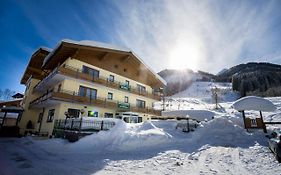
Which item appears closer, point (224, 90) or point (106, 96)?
point (106, 96)

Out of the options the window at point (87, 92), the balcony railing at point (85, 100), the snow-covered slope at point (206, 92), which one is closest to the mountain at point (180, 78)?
the snow-covered slope at point (206, 92)

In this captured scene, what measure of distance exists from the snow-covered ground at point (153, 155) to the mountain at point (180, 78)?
9156 centimetres

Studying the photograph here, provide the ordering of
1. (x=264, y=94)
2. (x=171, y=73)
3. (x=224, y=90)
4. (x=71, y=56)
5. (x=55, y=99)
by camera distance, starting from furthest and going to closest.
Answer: (x=171, y=73) < (x=224, y=90) < (x=264, y=94) < (x=71, y=56) < (x=55, y=99)

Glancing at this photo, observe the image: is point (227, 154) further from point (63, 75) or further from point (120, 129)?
point (63, 75)

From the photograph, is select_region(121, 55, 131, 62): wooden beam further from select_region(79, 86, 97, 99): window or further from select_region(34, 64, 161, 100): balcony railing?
select_region(79, 86, 97, 99): window

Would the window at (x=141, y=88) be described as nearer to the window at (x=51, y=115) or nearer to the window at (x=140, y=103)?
the window at (x=140, y=103)

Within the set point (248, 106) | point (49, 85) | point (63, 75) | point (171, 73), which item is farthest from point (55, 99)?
point (171, 73)

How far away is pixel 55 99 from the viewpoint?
19.4m

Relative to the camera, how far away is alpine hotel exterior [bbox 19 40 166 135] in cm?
2108

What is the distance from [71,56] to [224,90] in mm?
75533

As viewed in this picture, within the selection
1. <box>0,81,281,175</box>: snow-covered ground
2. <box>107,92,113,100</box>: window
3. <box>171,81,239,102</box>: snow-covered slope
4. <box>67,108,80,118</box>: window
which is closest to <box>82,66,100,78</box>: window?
<box>107,92,113,100</box>: window

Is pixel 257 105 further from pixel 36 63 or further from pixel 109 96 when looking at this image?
pixel 36 63

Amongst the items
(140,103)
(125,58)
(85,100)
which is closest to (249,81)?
(140,103)

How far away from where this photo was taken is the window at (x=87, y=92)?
2275 cm
